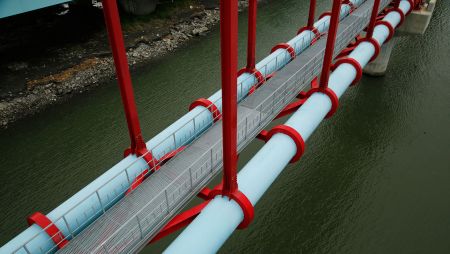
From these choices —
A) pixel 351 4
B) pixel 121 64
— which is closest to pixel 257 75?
pixel 121 64

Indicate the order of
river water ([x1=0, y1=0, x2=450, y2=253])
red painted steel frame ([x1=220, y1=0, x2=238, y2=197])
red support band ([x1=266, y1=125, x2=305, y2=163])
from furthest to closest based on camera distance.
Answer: river water ([x1=0, y1=0, x2=450, y2=253]) < red support band ([x1=266, y1=125, x2=305, y2=163]) < red painted steel frame ([x1=220, y1=0, x2=238, y2=197])

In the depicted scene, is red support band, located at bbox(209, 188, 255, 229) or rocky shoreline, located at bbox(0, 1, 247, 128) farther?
rocky shoreline, located at bbox(0, 1, 247, 128)

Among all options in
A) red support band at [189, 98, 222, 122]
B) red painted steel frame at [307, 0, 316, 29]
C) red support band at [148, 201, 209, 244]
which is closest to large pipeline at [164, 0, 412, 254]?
red support band at [148, 201, 209, 244]

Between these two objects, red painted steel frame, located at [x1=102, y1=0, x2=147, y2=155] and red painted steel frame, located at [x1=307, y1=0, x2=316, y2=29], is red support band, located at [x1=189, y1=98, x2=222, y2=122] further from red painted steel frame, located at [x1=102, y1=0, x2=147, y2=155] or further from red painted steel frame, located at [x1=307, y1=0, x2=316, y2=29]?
red painted steel frame, located at [x1=307, y1=0, x2=316, y2=29]

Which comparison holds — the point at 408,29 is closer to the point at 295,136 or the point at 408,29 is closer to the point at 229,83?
the point at 295,136

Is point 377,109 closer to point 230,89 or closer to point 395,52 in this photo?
point 395,52

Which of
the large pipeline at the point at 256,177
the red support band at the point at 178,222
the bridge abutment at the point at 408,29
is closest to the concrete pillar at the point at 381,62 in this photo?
the bridge abutment at the point at 408,29
